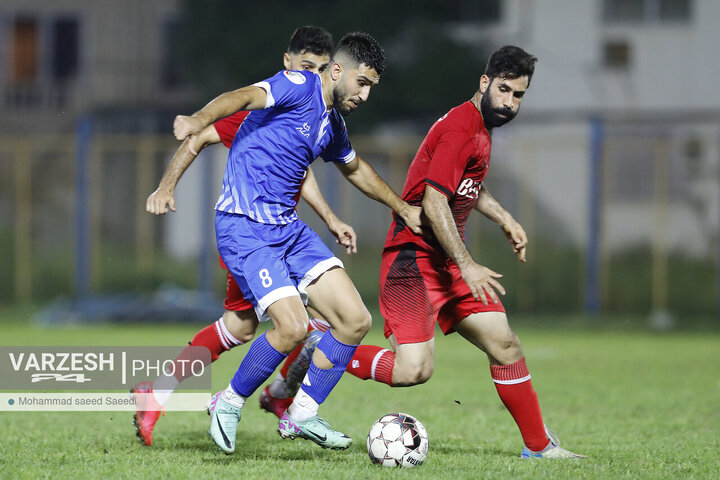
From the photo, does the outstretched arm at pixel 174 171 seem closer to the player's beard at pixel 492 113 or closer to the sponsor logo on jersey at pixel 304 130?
the sponsor logo on jersey at pixel 304 130

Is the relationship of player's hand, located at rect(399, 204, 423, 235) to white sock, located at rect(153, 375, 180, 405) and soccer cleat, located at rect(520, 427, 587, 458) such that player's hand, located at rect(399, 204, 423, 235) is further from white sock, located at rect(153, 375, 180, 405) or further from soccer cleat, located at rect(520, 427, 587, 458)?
white sock, located at rect(153, 375, 180, 405)

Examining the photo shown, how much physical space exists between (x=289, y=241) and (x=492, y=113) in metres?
1.32

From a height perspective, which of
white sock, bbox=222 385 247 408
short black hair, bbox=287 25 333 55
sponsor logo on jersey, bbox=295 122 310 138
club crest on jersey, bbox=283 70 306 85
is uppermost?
short black hair, bbox=287 25 333 55

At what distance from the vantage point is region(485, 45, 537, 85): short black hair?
18.2ft

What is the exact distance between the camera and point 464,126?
5.66m

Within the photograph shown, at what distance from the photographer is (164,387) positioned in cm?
613

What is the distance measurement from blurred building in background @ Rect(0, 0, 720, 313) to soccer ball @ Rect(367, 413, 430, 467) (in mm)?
12186

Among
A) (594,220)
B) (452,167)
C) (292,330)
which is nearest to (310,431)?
(292,330)

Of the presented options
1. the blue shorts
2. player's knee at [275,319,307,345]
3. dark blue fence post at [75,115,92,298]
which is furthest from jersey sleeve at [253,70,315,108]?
dark blue fence post at [75,115,92,298]

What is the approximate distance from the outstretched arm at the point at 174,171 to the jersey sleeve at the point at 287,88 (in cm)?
46

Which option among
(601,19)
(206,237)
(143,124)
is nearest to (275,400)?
(206,237)

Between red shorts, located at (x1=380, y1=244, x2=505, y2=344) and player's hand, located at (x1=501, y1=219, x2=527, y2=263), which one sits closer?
red shorts, located at (x1=380, y1=244, x2=505, y2=344)

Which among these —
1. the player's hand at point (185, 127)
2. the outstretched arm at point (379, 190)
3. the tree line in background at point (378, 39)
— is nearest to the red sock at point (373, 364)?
the outstretched arm at point (379, 190)

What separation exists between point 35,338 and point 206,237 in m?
4.44
